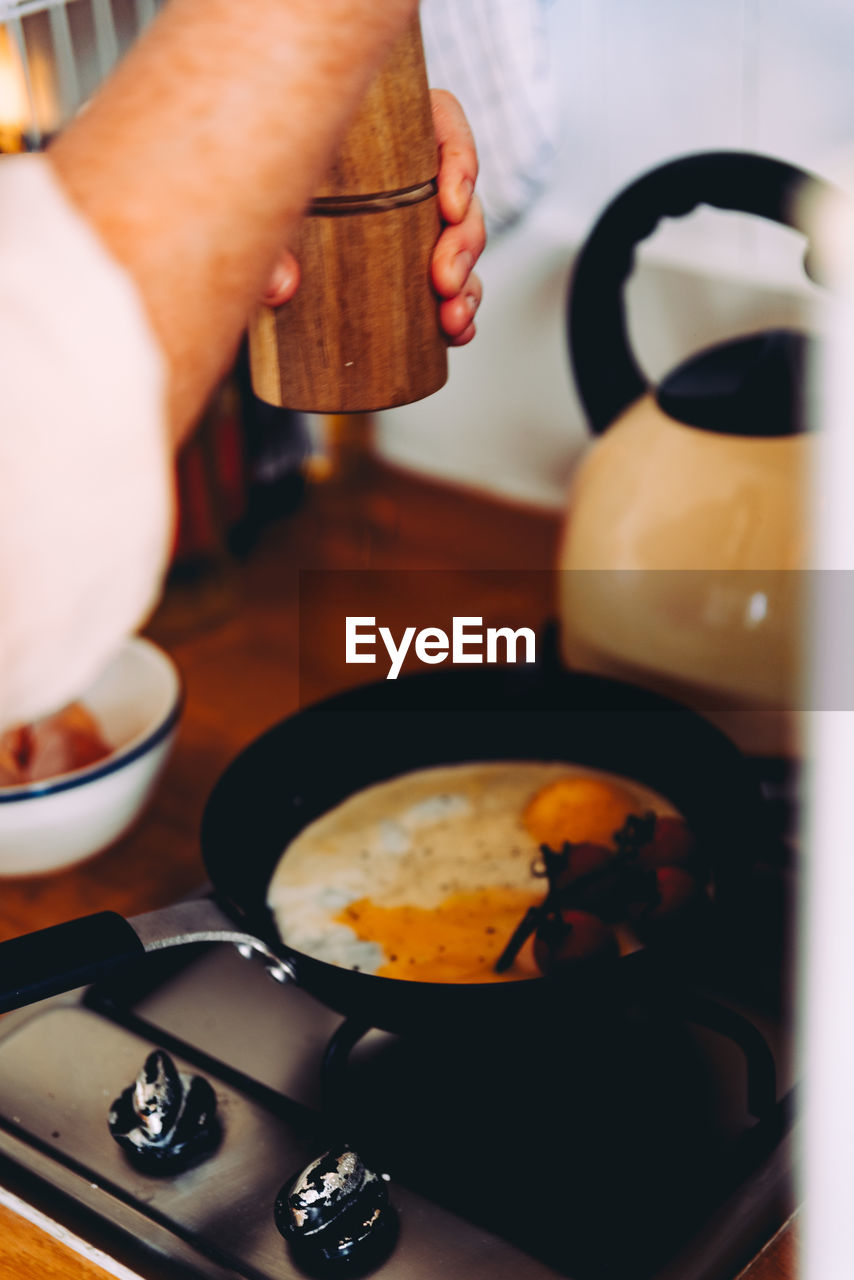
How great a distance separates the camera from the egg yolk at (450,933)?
2.24ft

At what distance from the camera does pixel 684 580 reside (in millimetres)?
813

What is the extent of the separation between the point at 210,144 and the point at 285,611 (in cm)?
83

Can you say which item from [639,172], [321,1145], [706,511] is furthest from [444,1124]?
[639,172]

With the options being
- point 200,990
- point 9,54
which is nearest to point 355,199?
point 200,990

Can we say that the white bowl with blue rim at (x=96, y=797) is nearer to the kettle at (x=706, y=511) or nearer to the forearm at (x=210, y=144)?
the kettle at (x=706, y=511)

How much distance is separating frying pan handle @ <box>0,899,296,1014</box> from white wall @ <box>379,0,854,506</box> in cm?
68

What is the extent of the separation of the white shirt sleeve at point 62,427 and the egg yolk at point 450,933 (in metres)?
0.40

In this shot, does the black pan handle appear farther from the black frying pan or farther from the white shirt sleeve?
the white shirt sleeve

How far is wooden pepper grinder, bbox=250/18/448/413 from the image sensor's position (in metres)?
0.39

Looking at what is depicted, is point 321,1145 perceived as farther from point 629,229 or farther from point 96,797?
point 629,229

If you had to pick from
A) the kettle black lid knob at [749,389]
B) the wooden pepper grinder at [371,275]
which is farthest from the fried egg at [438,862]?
the wooden pepper grinder at [371,275]

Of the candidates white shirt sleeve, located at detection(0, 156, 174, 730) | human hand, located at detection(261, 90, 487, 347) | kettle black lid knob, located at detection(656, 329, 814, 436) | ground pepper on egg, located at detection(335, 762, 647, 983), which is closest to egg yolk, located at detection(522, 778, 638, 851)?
ground pepper on egg, located at detection(335, 762, 647, 983)

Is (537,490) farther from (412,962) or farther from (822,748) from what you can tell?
(412,962)

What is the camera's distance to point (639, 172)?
107 centimetres
